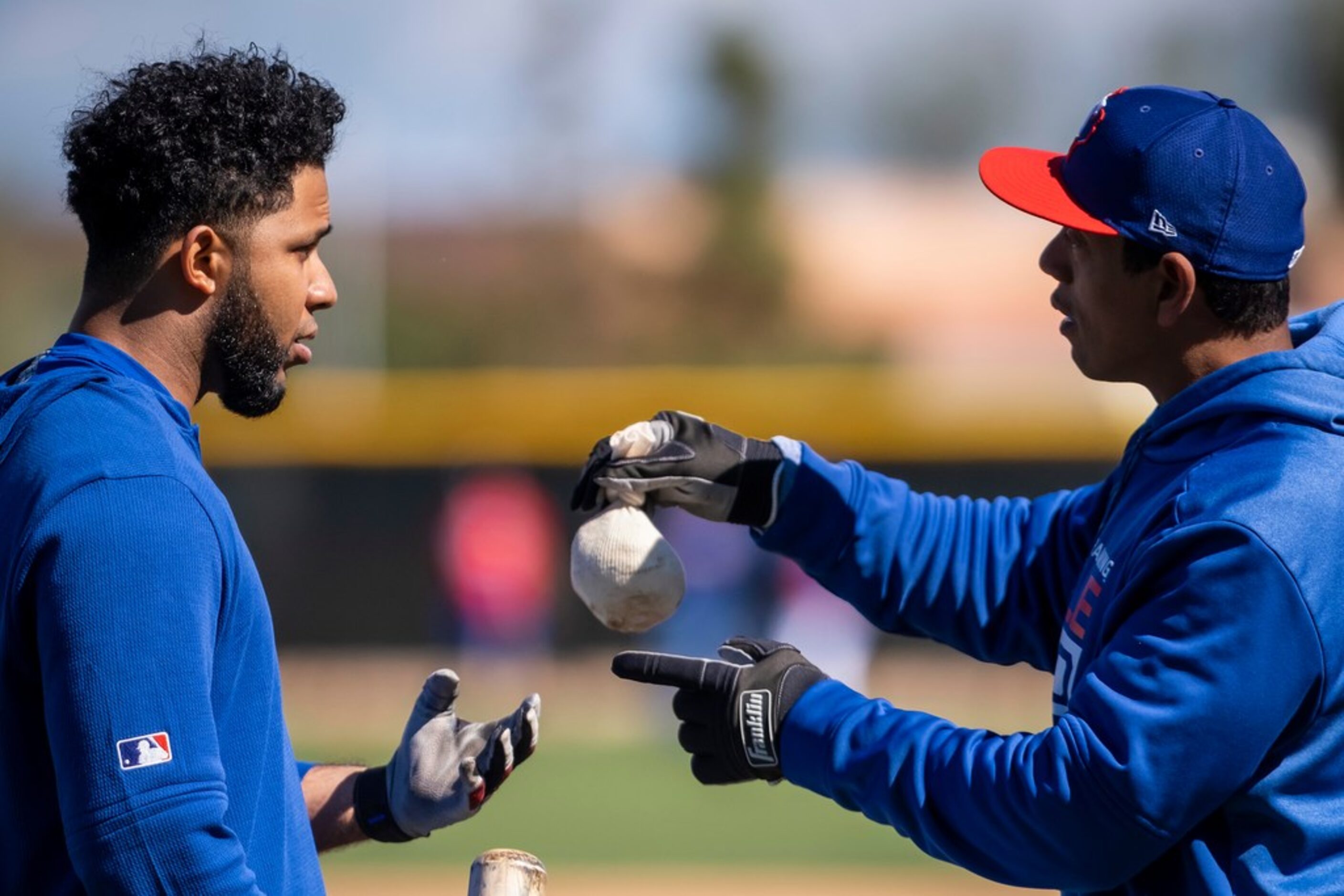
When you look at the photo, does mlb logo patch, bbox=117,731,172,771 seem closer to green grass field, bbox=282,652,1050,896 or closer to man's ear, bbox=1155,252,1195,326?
man's ear, bbox=1155,252,1195,326

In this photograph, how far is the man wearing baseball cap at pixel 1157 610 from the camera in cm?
248

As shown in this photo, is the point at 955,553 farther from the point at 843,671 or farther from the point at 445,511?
the point at 445,511

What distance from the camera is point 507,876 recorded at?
2807 millimetres

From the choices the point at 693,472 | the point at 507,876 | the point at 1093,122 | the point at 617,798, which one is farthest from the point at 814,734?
the point at 617,798

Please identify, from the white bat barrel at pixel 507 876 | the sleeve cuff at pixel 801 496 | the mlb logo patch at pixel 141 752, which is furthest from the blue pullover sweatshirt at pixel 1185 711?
the mlb logo patch at pixel 141 752

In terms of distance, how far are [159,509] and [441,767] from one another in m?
0.99

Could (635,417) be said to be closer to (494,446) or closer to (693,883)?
(494,446)

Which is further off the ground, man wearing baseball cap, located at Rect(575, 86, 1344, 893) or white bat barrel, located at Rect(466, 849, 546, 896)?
man wearing baseball cap, located at Rect(575, 86, 1344, 893)

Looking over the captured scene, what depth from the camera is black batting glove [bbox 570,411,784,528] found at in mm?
3611

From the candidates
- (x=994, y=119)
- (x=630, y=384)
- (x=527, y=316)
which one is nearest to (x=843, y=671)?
(x=630, y=384)

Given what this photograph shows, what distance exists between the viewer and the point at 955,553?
11.9 ft

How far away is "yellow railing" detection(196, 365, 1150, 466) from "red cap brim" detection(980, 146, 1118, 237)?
548 inches

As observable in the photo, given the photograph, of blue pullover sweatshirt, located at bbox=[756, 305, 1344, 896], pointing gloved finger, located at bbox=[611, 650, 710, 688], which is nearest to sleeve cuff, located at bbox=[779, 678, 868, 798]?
blue pullover sweatshirt, located at bbox=[756, 305, 1344, 896]

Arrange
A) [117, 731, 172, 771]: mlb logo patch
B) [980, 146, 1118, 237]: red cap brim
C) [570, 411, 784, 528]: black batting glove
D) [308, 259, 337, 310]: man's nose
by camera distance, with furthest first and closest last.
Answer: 1. [570, 411, 784, 528]: black batting glove
2. [980, 146, 1118, 237]: red cap brim
3. [308, 259, 337, 310]: man's nose
4. [117, 731, 172, 771]: mlb logo patch
